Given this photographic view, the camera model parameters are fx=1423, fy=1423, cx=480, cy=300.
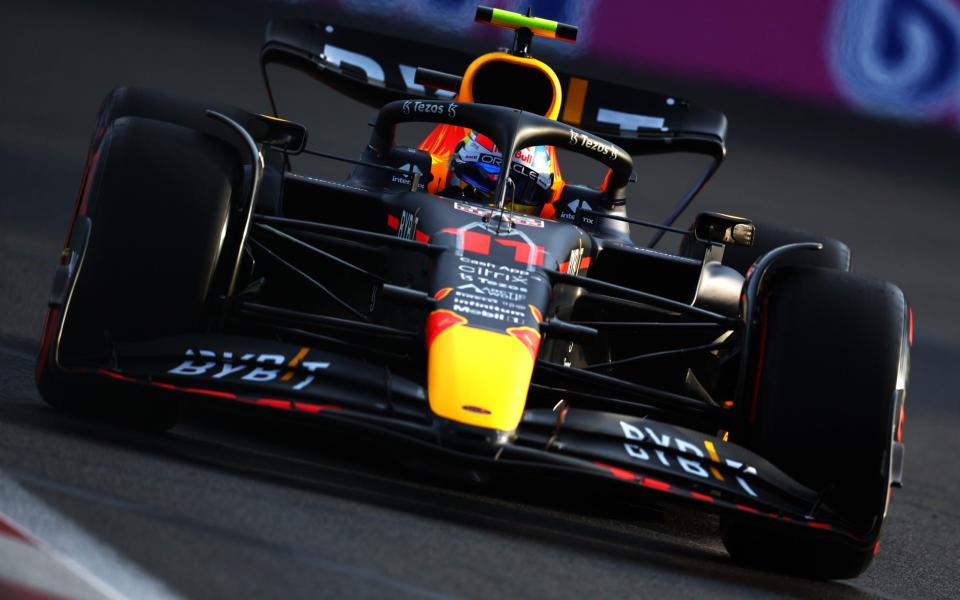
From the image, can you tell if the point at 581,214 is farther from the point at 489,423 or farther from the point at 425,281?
the point at 489,423

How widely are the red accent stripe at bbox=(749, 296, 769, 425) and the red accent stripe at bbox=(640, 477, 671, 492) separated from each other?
0.66 metres

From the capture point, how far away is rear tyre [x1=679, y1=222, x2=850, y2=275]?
676 centimetres

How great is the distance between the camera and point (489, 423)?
4020mm

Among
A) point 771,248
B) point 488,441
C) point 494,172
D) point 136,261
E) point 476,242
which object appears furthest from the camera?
point 771,248

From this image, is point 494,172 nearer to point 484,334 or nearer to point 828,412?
point 484,334

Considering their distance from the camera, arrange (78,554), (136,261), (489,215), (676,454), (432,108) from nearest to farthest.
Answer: (78,554) → (676,454) → (136,261) → (489,215) → (432,108)

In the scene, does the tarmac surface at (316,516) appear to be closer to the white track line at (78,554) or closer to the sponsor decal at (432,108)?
the white track line at (78,554)

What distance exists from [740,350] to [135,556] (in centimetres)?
245

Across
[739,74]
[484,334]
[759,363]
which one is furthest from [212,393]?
[739,74]

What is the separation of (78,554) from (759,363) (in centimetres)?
248

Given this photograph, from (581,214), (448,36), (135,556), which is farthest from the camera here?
(448,36)

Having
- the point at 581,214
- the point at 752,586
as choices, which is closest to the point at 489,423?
the point at 752,586

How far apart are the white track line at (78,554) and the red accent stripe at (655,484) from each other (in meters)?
1.57

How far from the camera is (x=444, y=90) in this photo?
25.1 ft
